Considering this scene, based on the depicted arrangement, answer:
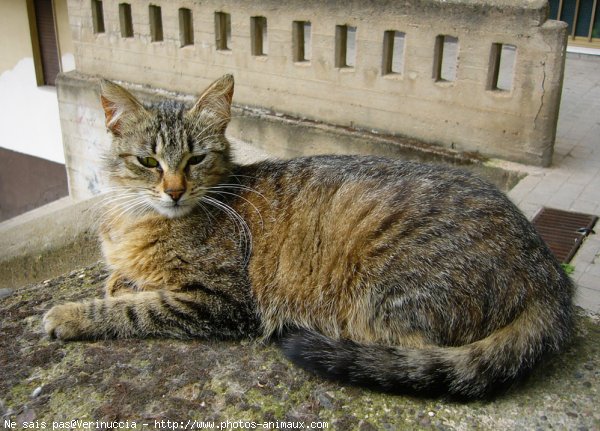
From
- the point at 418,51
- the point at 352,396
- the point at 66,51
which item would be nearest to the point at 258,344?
the point at 352,396

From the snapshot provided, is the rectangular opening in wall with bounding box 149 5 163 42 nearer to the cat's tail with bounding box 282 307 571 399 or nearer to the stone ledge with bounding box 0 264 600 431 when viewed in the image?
the stone ledge with bounding box 0 264 600 431

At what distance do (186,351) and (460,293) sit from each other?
51.5 inches

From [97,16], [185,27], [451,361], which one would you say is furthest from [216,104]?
[97,16]

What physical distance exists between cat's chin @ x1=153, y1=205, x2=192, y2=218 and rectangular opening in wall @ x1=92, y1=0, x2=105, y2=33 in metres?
6.39

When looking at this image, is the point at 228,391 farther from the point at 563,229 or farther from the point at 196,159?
the point at 563,229

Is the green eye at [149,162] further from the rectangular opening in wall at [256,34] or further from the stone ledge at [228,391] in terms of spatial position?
the rectangular opening in wall at [256,34]

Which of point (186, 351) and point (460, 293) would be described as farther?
point (186, 351)

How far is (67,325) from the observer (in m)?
3.08

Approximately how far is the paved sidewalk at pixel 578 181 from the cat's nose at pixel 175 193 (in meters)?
2.50

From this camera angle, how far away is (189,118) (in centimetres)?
342

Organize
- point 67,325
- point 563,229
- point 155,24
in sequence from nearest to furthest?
point 67,325 → point 563,229 → point 155,24

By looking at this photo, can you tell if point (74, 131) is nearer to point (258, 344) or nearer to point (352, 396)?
point (258, 344)

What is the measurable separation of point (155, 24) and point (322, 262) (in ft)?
19.9

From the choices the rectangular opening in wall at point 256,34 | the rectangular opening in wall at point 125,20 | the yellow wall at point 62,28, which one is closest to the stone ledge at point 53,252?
the rectangular opening in wall at point 256,34
